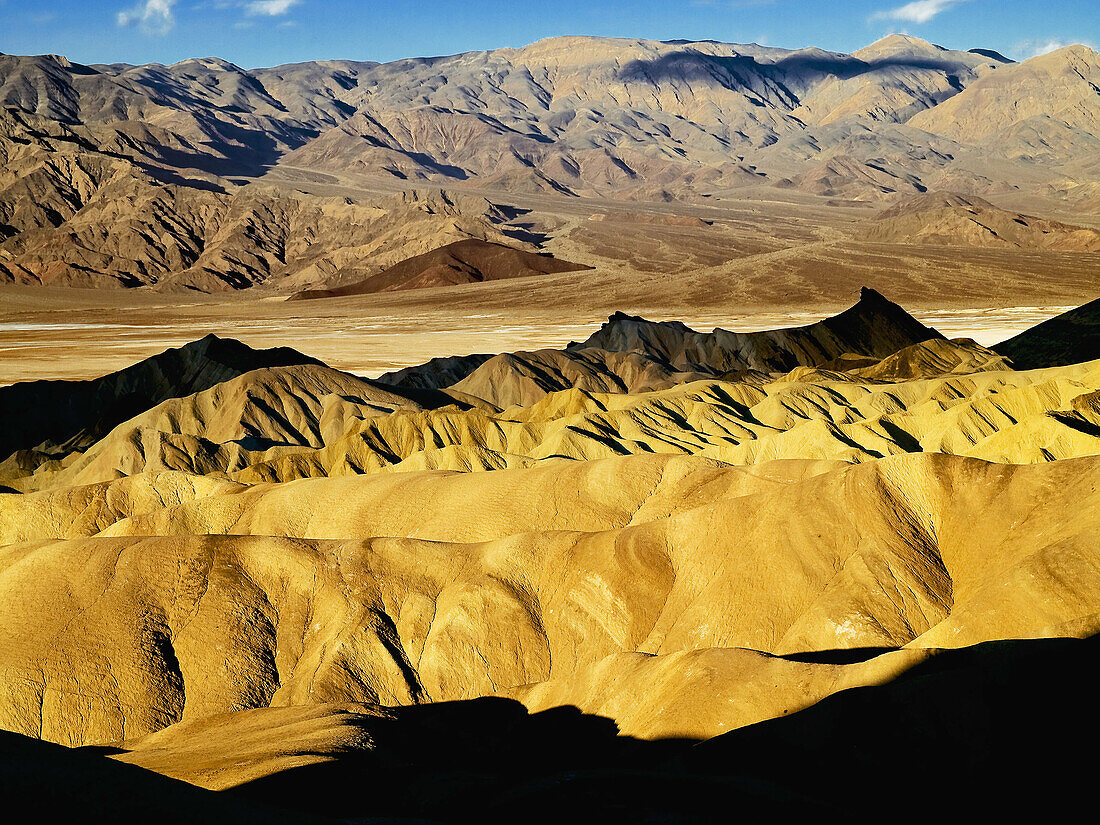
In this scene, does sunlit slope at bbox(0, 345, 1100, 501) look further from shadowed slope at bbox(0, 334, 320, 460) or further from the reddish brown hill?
the reddish brown hill

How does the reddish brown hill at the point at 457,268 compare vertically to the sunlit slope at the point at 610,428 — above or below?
above

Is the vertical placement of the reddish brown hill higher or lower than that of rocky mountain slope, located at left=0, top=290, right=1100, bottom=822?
higher

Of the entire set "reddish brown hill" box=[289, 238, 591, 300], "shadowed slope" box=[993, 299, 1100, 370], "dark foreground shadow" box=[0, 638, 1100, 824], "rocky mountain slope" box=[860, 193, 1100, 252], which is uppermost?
"rocky mountain slope" box=[860, 193, 1100, 252]

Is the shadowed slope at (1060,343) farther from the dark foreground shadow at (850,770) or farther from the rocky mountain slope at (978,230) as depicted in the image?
the rocky mountain slope at (978,230)

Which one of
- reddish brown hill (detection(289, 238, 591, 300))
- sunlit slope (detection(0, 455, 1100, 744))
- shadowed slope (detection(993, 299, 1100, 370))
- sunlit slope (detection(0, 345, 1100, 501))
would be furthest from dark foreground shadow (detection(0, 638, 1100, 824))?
reddish brown hill (detection(289, 238, 591, 300))

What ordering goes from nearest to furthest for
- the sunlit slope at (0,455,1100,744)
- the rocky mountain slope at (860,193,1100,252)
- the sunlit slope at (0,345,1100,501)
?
the sunlit slope at (0,455,1100,744) < the sunlit slope at (0,345,1100,501) < the rocky mountain slope at (860,193,1100,252)

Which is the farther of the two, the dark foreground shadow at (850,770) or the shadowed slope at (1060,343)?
the shadowed slope at (1060,343)

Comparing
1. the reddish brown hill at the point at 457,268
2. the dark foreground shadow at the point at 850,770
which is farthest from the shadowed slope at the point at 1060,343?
the reddish brown hill at the point at 457,268

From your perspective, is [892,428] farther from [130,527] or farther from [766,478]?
[130,527]

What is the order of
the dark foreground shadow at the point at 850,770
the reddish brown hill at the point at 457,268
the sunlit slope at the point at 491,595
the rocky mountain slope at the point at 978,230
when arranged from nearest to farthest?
the dark foreground shadow at the point at 850,770 → the sunlit slope at the point at 491,595 → the reddish brown hill at the point at 457,268 → the rocky mountain slope at the point at 978,230
